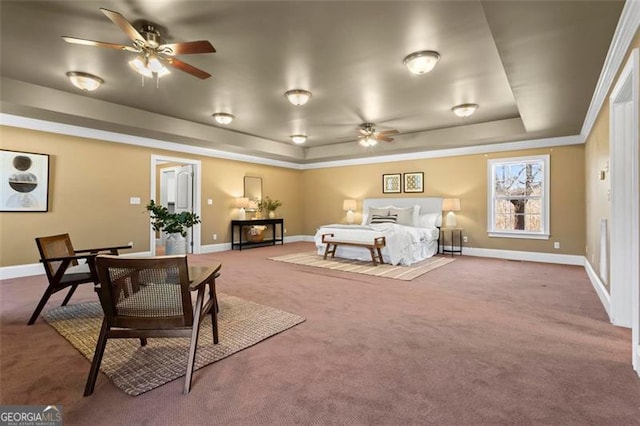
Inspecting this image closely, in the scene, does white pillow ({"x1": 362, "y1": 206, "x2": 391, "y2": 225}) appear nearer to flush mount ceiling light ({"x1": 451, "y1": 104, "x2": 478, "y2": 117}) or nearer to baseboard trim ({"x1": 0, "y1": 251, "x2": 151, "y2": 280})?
flush mount ceiling light ({"x1": 451, "y1": 104, "x2": 478, "y2": 117})

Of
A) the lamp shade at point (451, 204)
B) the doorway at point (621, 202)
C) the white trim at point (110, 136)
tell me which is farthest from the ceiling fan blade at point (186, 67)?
the lamp shade at point (451, 204)

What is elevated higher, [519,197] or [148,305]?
[519,197]

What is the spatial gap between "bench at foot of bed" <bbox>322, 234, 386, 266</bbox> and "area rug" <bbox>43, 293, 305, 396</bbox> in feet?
8.74

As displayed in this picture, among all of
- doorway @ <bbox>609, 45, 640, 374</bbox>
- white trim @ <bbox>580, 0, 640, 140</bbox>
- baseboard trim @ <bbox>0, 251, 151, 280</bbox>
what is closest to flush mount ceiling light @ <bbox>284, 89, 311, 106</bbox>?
white trim @ <bbox>580, 0, 640, 140</bbox>

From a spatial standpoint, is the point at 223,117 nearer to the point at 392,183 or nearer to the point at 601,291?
the point at 392,183

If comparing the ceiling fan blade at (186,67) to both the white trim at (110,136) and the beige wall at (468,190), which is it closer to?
the white trim at (110,136)

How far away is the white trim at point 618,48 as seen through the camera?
206 cm

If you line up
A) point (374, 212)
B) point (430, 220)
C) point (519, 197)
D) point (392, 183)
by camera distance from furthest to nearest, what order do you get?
1. point (392, 183)
2. point (374, 212)
3. point (430, 220)
4. point (519, 197)

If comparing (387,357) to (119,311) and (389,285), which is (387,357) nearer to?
(119,311)

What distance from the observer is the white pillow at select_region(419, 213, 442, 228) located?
7.02 meters

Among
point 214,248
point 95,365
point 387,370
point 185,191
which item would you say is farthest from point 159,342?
point 185,191

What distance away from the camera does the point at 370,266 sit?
5434 millimetres

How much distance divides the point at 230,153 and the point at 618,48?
706cm

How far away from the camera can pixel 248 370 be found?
204cm
